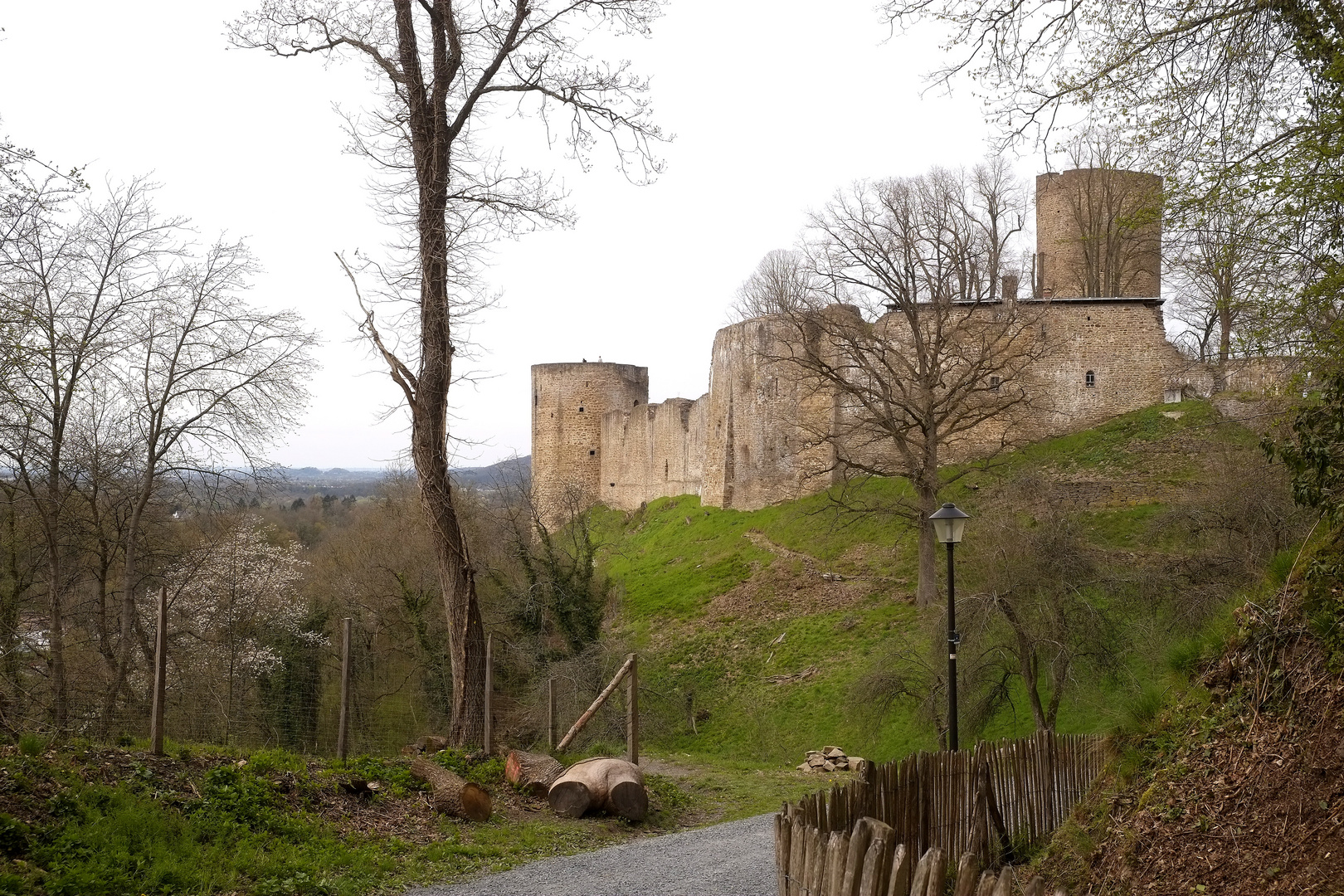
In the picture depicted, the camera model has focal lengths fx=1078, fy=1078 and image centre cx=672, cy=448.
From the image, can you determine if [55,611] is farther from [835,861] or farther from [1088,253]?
[1088,253]

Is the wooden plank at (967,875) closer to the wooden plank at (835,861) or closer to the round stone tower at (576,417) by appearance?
the wooden plank at (835,861)

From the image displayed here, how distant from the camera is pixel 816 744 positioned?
18.8 meters

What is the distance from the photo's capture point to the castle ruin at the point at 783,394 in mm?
29016

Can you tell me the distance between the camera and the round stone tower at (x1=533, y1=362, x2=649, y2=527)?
4694cm

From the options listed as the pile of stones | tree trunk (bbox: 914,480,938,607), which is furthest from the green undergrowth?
tree trunk (bbox: 914,480,938,607)

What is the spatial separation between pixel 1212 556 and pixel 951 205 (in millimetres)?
13299

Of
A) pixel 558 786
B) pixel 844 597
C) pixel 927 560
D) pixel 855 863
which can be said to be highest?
pixel 927 560

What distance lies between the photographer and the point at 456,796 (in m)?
9.37

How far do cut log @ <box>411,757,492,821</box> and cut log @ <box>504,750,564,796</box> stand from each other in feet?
3.09

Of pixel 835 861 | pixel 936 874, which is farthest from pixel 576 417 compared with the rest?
pixel 936 874

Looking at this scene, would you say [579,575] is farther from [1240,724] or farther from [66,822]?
[1240,724]

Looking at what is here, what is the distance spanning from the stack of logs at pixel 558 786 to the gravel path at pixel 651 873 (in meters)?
0.77

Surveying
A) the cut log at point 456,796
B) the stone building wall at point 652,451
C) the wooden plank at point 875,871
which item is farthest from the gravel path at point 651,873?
the stone building wall at point 652,451

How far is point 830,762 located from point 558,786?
22.4 ft
